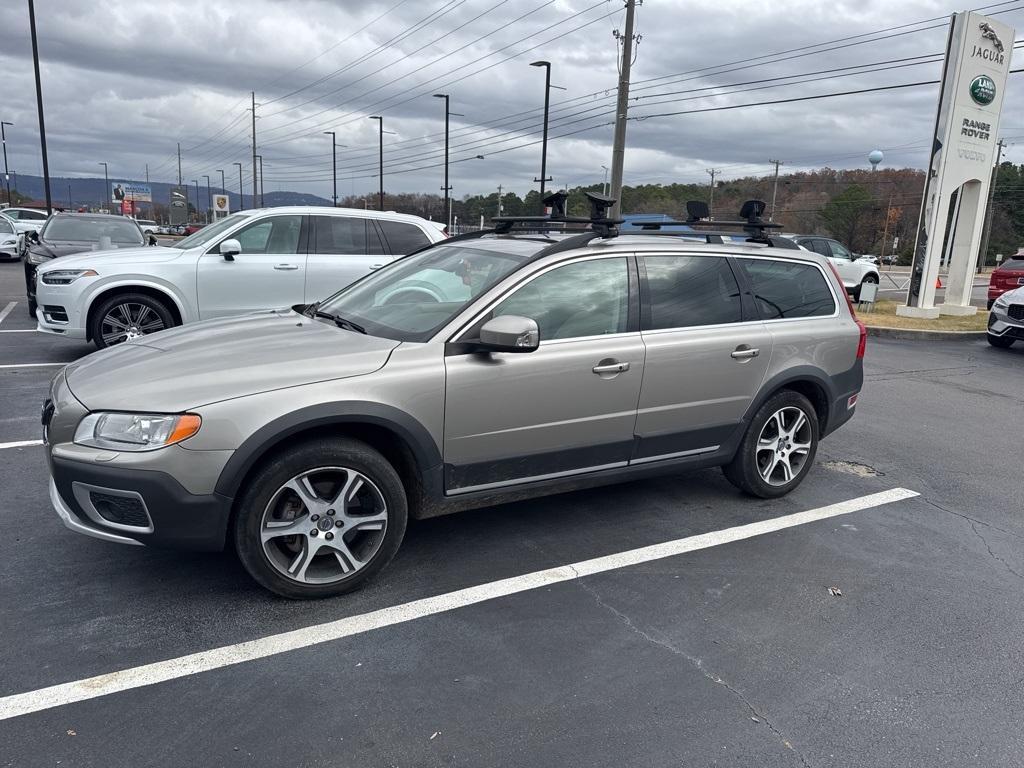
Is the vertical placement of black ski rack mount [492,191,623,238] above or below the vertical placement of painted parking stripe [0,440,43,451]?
above

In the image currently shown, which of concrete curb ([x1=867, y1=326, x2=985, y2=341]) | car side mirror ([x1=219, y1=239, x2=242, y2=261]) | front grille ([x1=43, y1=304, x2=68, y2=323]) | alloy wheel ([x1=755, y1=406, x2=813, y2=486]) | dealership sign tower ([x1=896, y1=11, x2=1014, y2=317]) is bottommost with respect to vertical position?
concrete curb ([x1=867, y1=326, x2=985, y2=341])

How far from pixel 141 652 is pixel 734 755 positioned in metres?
2.29

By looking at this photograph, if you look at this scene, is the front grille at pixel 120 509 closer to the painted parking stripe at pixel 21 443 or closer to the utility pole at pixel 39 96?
the painted parking stripe at pixel 21 443

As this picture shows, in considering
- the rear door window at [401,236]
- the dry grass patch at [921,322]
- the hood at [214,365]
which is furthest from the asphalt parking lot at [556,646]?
the dry grass patch at [921,322]

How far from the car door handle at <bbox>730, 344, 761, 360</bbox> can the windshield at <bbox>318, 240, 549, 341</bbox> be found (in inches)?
53.0

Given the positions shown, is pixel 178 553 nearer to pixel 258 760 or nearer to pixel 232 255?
pixel 258 760

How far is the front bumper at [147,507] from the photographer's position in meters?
3.01

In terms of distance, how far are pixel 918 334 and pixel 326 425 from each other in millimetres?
13740

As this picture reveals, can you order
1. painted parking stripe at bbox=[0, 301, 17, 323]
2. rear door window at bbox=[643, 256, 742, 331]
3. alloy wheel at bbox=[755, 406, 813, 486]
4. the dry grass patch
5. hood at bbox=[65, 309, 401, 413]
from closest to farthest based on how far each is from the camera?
hood at bbox=[65, 309, 401, 413] → rear door window at bbox=[643, 256, 742, 331] → alloy wheel at bbox=[755, 406, 813, 486] → painted parking stripe at bbox=[0, 301, 17, 323] → the dry grass patch

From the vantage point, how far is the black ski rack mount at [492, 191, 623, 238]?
4375 mm

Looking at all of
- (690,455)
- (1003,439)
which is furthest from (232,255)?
(1003,439)

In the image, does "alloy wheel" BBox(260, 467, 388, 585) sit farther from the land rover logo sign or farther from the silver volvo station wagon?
the land rover logo sign

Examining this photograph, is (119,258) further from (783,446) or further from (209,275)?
(783,446)

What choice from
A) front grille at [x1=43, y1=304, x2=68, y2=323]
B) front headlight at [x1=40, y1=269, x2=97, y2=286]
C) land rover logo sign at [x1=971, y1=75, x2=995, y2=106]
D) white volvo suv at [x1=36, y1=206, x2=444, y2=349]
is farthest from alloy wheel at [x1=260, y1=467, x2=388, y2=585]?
land rover logo sign at [x1=971, y1=75, x2=995, y2=106]
